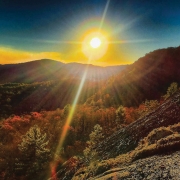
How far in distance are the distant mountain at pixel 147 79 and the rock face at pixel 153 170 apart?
2897 inches

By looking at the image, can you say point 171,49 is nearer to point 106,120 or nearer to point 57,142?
point 106,120

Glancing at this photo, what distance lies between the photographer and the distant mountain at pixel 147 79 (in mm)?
91000

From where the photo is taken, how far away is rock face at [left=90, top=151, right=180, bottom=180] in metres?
10.8

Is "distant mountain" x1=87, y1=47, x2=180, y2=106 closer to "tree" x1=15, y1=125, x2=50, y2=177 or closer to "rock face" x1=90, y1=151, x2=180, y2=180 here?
"tree" x1=15, y1=125, x2=50, y2=177

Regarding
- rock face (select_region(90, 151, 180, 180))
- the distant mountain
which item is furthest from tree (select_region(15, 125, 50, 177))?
the distant mountain

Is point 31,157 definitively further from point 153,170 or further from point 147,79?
point 147,79

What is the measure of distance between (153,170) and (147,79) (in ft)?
299

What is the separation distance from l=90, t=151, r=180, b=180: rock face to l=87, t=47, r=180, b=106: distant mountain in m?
73.6

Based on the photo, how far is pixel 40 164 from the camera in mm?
38844

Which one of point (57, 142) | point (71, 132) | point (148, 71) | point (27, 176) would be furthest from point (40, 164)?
point (148, 71)

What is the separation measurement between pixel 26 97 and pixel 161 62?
100 metres

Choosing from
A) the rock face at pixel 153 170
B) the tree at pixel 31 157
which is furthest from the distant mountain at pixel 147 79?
the rock face at pixel 153 170

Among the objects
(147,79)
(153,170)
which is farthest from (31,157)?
(147,79)

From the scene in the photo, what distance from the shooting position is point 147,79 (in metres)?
99.1
